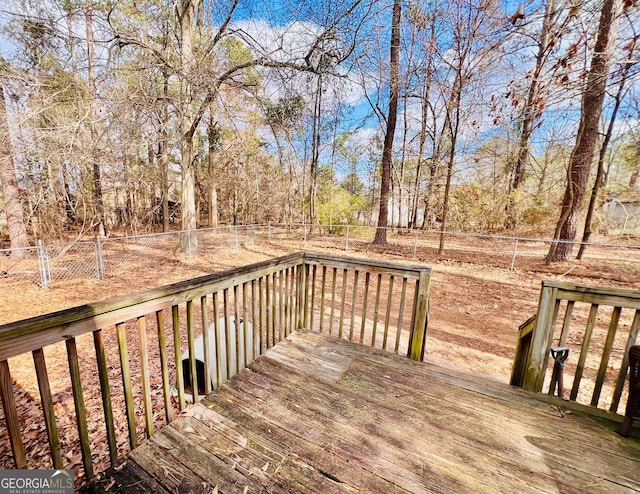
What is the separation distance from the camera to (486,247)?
10188 millimetres

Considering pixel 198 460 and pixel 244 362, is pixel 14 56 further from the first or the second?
pixel 198 460

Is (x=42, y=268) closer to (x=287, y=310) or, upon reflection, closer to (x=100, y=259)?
(x=100, y=259)

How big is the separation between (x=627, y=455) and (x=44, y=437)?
3.81 m

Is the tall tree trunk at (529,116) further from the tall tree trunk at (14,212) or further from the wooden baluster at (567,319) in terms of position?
the tall tree trunk at (14,212)

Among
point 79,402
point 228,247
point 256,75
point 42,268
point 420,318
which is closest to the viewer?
point 79,402

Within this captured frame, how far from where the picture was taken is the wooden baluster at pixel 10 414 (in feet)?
3.34

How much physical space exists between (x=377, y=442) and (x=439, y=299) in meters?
4.29

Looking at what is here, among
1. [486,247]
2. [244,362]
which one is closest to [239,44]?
[244,362]

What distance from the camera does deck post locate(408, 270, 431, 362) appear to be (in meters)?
2.37

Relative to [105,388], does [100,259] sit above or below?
below

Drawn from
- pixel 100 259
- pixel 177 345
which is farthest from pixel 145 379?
pixel 100 259

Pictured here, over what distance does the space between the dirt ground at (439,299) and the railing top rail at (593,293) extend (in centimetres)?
149

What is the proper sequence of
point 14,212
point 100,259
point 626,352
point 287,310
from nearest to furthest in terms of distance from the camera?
point 626,352
point 287,310
point 100,259
point 14,212

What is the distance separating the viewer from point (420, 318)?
2.44m
